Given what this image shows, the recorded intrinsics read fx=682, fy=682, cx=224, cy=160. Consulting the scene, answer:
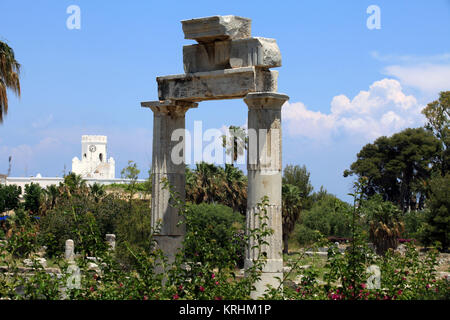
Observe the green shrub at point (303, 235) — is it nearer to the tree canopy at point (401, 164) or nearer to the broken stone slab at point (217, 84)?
the tree canopy at point (401, 164)

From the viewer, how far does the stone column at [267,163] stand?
13.0 m

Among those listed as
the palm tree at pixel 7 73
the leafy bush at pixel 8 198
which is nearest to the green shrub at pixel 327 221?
the leafy bush at pixel 8 198

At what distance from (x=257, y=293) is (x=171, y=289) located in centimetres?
340

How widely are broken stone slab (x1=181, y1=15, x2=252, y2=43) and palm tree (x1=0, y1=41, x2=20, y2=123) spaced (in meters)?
12.5

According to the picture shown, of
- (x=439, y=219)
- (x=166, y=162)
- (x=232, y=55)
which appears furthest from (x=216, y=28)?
(x=439, y=219)

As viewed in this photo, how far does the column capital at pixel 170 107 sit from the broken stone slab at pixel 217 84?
0.13 m

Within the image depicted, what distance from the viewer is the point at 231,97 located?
1383 cm

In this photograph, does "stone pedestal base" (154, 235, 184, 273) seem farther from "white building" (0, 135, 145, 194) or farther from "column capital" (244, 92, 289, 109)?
"white building" (0, 135, 145, 194)

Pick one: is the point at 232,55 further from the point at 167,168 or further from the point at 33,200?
the point at 33,200

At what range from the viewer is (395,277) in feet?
38.2

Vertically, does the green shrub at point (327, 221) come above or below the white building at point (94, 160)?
below
